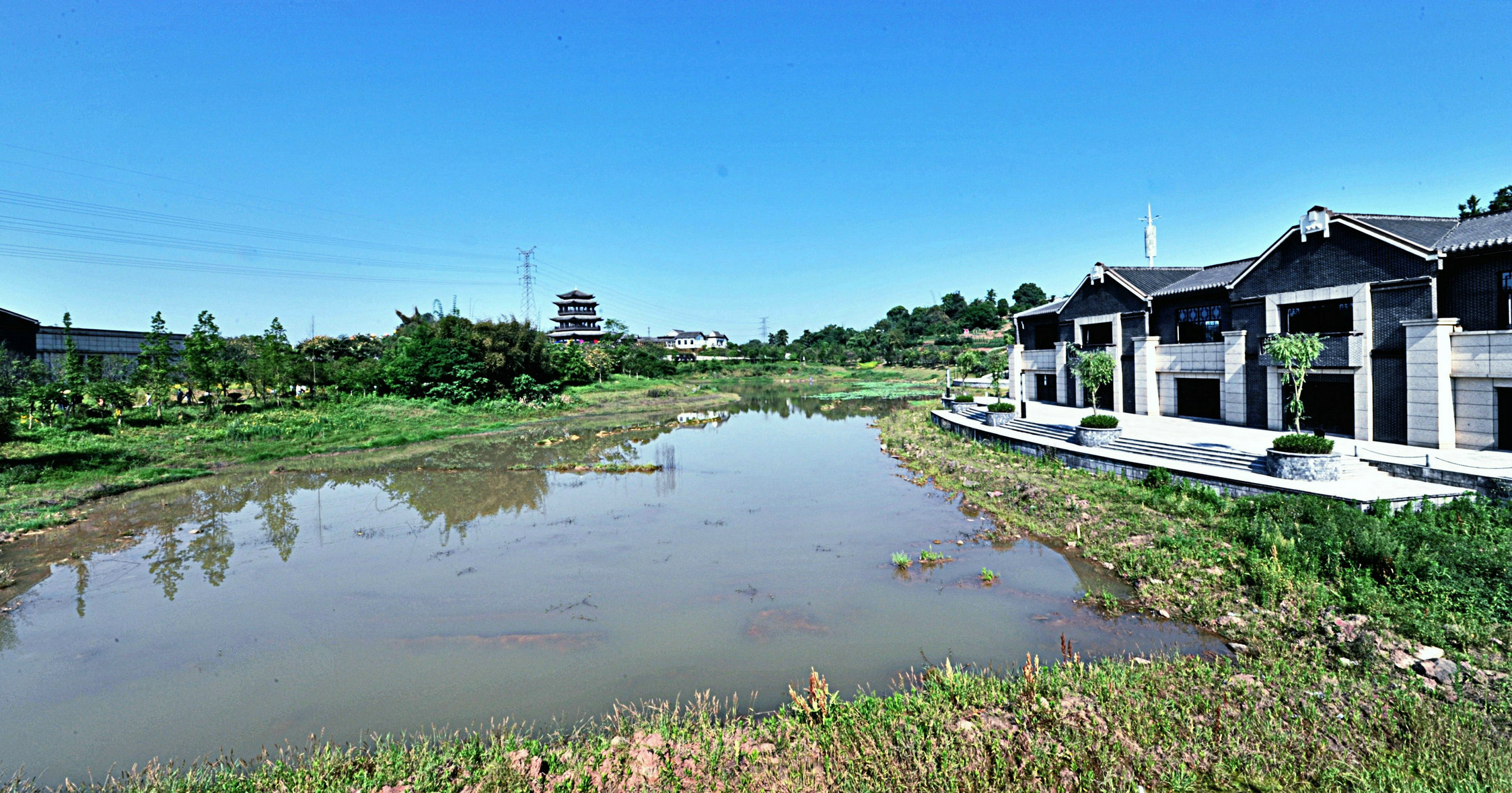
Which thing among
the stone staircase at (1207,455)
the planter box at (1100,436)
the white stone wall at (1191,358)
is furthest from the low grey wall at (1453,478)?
the white stone wall at (1191,358)

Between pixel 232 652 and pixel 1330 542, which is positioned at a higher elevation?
pixel 1330 542

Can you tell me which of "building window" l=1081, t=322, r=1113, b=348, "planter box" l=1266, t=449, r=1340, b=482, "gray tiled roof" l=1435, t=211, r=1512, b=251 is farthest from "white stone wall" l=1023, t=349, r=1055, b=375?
"planter box" l=1266, t=449, r=1340, b=482

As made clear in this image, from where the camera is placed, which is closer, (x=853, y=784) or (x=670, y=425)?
(x=853, y=784)

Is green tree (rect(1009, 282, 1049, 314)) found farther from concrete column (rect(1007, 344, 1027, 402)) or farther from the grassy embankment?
the grassy embankment

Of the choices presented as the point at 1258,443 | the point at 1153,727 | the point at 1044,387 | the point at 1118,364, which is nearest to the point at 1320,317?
the point at 1258,443

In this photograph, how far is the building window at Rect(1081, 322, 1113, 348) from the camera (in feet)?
84.4

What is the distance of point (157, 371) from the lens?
28.6m

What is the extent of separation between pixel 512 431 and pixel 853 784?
103ft

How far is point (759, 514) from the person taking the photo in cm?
1581

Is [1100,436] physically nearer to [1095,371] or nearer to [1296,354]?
[1296,354]

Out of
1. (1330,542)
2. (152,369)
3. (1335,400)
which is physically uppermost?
(152,369)

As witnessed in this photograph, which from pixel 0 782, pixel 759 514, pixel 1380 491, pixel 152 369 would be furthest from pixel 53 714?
pixel 152 369

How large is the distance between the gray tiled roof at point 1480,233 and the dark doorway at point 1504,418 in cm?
318

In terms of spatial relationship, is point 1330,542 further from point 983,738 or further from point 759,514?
point 759,514
